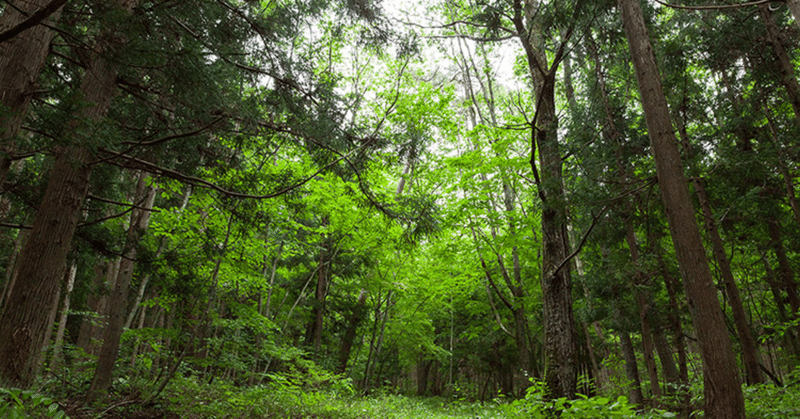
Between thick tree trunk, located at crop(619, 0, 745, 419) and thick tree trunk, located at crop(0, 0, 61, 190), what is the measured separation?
6.58 meters

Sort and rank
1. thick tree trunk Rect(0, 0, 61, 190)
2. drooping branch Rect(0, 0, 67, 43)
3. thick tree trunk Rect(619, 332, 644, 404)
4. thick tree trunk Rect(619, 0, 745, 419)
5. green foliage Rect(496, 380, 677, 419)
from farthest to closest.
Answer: thick tree trunk Rect(619, 332, 644, 404)
thick tree trunk Rect(0, 0, 61, 190)
thick tree trunk Rect(619, 0, 745, 419)
green foliage Rect(496, 380, 677, 419)
drooping branch Rect(0, 0, 67, 43)

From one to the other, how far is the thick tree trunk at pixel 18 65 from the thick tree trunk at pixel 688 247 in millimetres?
6580

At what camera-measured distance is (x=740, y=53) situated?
7875mm

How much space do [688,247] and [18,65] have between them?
24.0 ft

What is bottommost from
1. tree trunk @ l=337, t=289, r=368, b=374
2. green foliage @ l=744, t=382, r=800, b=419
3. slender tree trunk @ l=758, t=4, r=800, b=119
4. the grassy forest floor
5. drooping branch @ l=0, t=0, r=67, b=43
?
the grassy forest floor

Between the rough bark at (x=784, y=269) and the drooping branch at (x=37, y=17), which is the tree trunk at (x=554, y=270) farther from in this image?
the rough bark at (x=784, y=269)

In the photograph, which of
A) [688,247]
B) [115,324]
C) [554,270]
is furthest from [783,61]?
[115,324]

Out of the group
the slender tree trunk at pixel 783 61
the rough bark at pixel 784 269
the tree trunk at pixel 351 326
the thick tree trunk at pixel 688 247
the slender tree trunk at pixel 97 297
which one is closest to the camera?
the thick tree trunk at pixel 688 247

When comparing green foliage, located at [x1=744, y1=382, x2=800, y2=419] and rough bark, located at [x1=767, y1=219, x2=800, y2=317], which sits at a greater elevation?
rough bark, located at [x1=767, y1=219, x2=800, y2=317]

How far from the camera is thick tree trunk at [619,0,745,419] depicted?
3689 millimetres

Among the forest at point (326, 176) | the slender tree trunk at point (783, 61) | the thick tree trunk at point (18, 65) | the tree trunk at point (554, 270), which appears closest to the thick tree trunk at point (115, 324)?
the forest at point (326, 176)

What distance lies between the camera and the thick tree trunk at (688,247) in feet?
12.1

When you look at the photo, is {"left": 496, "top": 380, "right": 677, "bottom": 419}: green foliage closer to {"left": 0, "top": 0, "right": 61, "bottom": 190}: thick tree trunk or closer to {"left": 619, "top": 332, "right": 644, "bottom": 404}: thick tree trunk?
{"left": 619, "top": 332, "right": 644, "bottom": 404}: thick tree trunk

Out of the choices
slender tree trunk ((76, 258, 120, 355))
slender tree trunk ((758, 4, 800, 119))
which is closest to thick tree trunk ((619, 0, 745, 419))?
slender tree trunk ((758, 4, 800, 119))
